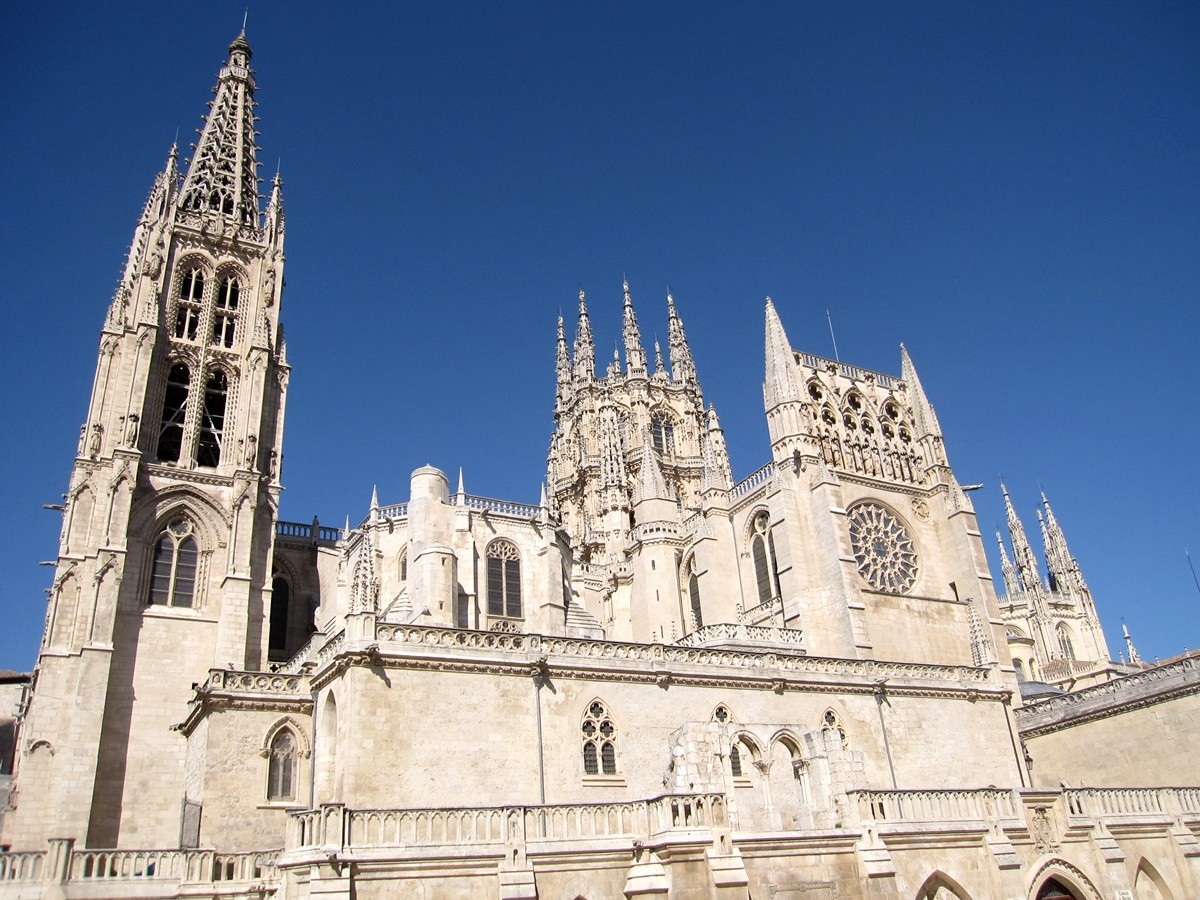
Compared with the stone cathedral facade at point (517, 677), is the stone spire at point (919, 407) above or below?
above

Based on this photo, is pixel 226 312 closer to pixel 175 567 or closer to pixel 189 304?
pixel 189 304

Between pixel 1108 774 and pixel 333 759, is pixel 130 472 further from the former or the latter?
pixel 1108 774

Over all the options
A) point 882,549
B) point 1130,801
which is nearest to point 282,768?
point 1130,801

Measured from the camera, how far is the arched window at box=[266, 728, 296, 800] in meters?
22.5

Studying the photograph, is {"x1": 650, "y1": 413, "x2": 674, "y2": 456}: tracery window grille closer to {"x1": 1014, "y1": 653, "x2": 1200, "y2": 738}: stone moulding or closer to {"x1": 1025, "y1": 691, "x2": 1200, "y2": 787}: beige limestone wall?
{"x1": 1014, "y1": 653, "x2": 1200, "y2": 738}: stone moulding

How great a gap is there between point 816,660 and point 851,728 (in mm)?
1962

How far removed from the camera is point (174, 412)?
1398 inches

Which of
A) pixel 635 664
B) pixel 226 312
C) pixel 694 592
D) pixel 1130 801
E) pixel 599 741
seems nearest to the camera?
pixel 1130 801

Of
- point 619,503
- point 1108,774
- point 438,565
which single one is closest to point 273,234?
point 438,565

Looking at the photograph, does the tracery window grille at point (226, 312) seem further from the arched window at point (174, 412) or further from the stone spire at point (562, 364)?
the stone spire at point (562, 364)

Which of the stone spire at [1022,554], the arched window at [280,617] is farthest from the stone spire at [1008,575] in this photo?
the arched window at [280,617]

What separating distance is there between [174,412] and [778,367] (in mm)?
23664

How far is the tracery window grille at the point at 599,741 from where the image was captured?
21.0 meters

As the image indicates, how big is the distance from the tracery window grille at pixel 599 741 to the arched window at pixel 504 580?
47.3ft
